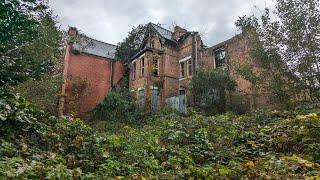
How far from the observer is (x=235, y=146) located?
9.13 metres

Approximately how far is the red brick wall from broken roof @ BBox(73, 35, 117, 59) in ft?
1.95

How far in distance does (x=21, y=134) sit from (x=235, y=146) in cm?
607

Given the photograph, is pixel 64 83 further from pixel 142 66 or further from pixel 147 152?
pixel 147 152

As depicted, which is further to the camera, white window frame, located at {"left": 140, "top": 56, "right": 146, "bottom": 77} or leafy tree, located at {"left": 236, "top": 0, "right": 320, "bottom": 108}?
white window frame, located at {"left": 140, "top": 56, "right": 146, "bottom": 77}

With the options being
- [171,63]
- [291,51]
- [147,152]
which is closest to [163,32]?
[171,63]

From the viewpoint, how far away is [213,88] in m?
21.0

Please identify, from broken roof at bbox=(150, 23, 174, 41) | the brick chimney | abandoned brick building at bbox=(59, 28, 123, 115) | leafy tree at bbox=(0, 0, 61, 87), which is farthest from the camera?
the brick chimney

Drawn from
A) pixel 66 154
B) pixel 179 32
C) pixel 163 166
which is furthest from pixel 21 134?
pixel 179 32

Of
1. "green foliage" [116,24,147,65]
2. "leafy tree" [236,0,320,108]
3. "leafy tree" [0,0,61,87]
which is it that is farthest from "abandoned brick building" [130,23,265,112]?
"leafy tree" [0,0,61,87]

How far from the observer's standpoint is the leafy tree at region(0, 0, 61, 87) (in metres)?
7.95

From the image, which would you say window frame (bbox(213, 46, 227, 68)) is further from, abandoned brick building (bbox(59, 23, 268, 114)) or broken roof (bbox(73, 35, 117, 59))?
broken roof (bbox(73, 35, 117, 59))

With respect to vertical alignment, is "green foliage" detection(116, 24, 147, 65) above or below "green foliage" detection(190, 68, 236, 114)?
above

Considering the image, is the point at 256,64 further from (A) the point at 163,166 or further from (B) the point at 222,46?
(A) the point at 163,166

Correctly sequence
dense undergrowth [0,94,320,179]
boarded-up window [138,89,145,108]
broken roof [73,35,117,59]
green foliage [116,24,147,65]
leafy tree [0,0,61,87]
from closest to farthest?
dense undergrowth [0,94,320,179] → leafy tree [0,0,61,87] → boarded-up window [138,89,145,108] → broken roof [73,35,117,59] → green foliage [116,24,147,65]
